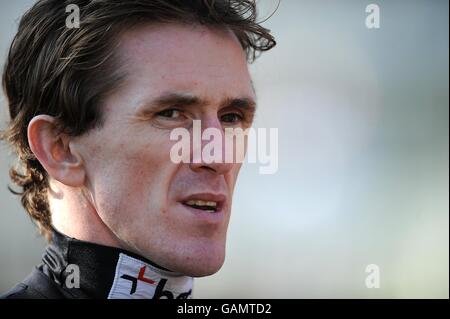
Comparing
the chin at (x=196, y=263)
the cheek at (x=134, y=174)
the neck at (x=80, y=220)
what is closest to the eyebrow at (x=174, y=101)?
the cheek at (x=134, y=174)

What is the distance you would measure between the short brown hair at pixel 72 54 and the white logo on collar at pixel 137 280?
581mm

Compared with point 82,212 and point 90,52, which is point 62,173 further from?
point 90,52

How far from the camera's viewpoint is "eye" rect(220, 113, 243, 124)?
8.93 feet

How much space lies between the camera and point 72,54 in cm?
264

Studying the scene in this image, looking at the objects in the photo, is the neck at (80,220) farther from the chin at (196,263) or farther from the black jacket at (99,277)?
the chin at (196,263)

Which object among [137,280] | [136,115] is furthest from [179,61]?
[137,280]

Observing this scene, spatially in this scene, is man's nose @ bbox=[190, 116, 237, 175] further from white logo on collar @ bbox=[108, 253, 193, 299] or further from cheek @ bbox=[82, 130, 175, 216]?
white logo on collar @ bbox=[108, 253, 193, 299]

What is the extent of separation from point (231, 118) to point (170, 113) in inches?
12.6

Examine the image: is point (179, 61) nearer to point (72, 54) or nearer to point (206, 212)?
point (72, 54)

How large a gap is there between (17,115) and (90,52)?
55cm

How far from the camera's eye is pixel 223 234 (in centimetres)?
257

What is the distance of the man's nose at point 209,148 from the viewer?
2.50 metres

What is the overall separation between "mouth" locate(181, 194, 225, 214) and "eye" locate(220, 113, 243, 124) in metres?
0.36
